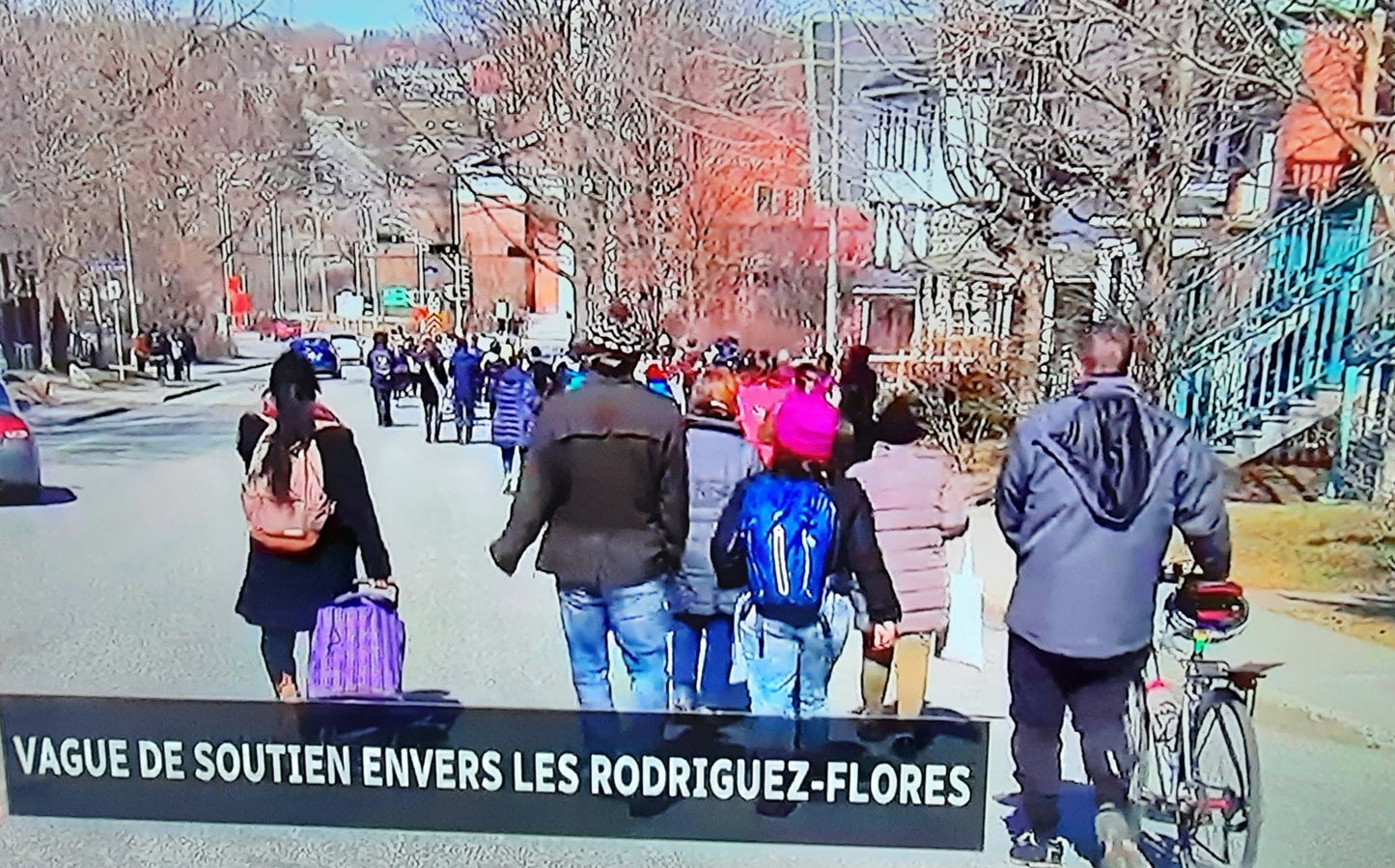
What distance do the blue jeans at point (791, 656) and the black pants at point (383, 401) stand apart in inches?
33.6

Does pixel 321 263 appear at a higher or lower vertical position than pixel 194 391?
higher

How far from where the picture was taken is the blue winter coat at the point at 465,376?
Answer: 2.24 m

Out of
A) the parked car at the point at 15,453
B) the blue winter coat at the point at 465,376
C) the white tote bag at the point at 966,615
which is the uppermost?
the blue winter coat at the point at 465,376

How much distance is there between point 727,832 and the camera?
2330 mm

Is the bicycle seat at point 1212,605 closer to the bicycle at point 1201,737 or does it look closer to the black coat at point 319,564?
the bicycle at point 1201,737

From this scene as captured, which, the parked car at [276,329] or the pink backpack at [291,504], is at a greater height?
the parked car at [276,329]

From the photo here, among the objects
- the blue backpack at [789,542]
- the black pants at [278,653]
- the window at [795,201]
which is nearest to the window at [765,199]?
the window at [795,201]

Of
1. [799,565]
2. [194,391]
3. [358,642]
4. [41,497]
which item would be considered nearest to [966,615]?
[799,565]

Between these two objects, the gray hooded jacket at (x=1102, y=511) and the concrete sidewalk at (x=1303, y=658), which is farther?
the concrete sidewalk at (x=1303, y=658)

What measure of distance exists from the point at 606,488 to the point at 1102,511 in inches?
39.4

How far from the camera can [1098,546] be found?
2131 mm

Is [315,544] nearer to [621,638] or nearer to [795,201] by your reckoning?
[621,638]

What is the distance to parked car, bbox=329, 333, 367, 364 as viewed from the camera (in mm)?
2221

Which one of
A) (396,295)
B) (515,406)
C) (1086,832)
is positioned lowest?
(1086,832)
